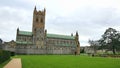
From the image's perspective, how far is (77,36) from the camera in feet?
443

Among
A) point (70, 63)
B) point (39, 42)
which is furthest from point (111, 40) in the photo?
point (70, 63)

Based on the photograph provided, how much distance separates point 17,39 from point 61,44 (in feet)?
97.3

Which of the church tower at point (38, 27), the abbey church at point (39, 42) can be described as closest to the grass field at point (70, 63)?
the abbey church at point (39, 42)

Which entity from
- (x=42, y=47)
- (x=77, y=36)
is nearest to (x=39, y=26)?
(x=42, y=47)

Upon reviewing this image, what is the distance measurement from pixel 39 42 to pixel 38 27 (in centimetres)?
982

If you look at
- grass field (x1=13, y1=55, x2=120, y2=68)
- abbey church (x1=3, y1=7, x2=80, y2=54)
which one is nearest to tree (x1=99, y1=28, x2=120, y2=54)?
abbey church (x1=3, y1=7, x2=80, y2=54)

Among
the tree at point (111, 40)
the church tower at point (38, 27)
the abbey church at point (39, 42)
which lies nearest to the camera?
the tree at point (111, 40)

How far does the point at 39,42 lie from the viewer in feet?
360

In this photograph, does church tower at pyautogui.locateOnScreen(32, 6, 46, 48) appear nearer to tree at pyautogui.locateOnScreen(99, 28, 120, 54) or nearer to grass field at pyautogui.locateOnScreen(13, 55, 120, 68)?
tree at pyautogui.locateOnScreen(99, 28, 120, 54)

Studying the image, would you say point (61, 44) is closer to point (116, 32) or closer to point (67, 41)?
point (67, 41)

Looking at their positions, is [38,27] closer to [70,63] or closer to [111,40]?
[111,40]

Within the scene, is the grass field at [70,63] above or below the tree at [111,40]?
below

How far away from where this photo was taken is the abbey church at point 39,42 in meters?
106

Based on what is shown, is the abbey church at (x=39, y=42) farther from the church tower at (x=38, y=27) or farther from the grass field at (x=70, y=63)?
the grass field at (x=70, y=63)
